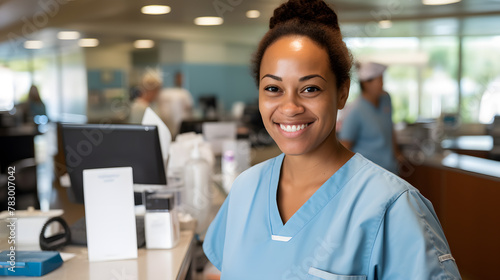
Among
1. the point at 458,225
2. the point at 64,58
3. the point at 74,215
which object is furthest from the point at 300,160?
the point at 64,58

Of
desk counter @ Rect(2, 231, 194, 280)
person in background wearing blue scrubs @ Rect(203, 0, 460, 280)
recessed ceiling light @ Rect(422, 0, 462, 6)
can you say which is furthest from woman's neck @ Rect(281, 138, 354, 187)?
recessed ceiling light @ Rect(422, 0, 462, 6)

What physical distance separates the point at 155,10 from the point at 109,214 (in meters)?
5.95

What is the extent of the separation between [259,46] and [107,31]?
24.4 feet

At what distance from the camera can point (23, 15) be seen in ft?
23.4


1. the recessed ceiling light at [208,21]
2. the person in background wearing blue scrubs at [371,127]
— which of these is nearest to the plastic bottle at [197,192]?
the person in background wearing blue scrubs at [371,127]

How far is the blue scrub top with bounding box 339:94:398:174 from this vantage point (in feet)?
11.9

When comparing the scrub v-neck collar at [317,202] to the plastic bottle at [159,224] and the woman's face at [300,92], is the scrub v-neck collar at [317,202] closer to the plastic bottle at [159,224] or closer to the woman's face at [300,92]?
the woman's face at [300,92]

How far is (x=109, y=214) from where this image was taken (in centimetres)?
166

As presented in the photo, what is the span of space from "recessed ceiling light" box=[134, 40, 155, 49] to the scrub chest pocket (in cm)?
781

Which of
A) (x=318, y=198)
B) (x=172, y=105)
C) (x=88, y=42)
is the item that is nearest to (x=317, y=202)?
(x=318, y=198)

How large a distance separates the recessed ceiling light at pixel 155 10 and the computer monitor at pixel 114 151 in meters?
5.12

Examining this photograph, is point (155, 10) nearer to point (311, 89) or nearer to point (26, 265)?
point (26, 265)

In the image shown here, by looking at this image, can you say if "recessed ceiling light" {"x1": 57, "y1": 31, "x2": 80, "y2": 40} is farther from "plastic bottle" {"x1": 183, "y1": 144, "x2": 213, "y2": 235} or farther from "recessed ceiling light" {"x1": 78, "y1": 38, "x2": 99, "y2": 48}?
"plastic bottle" {"x1": 183, "y1": 144, "x2": 213, "y2": 235}

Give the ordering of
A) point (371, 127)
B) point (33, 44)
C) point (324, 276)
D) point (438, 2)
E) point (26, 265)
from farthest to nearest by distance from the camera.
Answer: point (33, 44) < point (438, 2) < point (371, 127) < point (26, 265) < point (324, 276)
